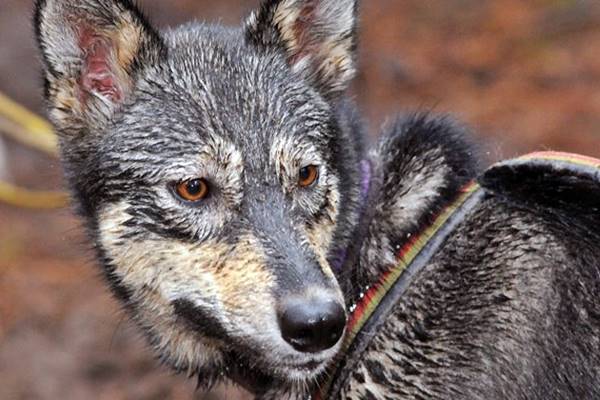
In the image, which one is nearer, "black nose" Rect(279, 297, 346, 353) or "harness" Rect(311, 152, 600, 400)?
"black nose" Rect(279, 297, 346, 353)

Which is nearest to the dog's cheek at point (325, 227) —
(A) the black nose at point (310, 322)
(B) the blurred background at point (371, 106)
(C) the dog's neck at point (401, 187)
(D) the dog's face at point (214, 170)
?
(D) the dog's face at point (214, 170)

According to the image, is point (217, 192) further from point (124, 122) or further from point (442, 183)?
point (442, 183)

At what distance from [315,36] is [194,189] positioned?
0.85 meters

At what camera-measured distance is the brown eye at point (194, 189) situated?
3.67 m

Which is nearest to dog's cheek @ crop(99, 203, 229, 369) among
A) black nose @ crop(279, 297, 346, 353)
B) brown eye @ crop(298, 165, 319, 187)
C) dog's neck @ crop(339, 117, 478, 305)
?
black nose @ crop(279, 297, 346, 353)

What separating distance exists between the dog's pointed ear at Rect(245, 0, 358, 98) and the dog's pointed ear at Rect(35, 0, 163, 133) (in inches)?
16.1

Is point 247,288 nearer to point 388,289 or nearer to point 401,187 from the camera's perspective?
point 388,289

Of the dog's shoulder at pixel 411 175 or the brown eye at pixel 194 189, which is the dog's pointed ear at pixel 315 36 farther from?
the brown eye at pixel 194 189

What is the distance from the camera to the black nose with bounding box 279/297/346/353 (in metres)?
3.36

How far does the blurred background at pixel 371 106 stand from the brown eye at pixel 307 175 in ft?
8.49

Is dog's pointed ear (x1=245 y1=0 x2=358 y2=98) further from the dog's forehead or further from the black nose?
the black nose

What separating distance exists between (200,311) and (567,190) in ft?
4.40

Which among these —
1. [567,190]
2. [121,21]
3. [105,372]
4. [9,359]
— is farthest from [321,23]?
[9,359]

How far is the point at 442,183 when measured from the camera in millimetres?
4066
